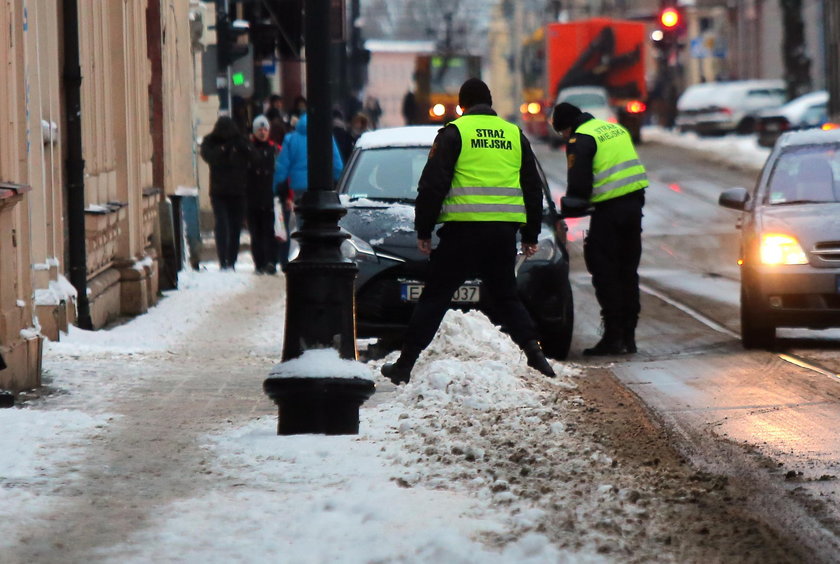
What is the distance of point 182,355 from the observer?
39.3ft

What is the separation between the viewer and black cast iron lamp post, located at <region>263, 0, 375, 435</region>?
7.63m

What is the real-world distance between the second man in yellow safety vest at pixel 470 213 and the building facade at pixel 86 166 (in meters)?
2.09

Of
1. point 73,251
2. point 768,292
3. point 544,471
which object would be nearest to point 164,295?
point 73,251

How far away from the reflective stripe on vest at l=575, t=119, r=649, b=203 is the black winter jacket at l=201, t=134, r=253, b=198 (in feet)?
25.3

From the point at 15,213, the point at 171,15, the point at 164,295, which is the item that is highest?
the point at 171,15

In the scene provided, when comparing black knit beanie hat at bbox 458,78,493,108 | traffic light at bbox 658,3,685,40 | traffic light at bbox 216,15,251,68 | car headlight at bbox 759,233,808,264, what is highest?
traffic light at bbox 658,3,685,40

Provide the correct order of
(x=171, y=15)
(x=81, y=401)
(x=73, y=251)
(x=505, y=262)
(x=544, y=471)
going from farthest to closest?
(x=171, y=15) → (x=73, y=251) → (x=505, y=262) → (x=81, y=401) → (x=544, y=471)

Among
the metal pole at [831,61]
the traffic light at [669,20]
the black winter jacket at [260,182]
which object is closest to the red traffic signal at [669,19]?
the traffic light at [669,20]

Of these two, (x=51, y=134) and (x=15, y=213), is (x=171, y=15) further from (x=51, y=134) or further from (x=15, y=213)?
(x=15, y=213)

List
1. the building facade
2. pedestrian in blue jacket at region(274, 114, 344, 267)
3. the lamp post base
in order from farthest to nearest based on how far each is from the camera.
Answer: pedestrian in blue jacket at region(274, 114, 344, 267), the building facade, the lamp post base

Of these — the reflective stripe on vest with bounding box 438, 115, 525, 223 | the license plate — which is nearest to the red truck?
the license plate

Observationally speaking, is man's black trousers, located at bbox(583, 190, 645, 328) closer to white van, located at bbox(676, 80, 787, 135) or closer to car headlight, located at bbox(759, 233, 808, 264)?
car headlight, located at bbox(759, 233, 808, 264)

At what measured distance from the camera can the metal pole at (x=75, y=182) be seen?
12703mm

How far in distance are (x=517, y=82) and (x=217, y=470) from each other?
367 ft
